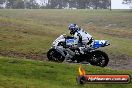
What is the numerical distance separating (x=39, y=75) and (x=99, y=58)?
4896 millimetres

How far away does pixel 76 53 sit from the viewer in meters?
20.9

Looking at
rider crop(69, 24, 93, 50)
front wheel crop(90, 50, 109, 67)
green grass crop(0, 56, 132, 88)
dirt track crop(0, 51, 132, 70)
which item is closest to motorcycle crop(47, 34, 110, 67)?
front wheel crop(90, 50, 109, 67)

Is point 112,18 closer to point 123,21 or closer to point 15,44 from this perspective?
point 123,21

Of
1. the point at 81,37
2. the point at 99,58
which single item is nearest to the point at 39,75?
A: the point at 99,58

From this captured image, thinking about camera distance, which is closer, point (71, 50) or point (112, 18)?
point (71, 50)

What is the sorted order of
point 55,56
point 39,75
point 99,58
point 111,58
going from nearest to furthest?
1. point 39,75
2. point 99,58
3. point 55,56
4. point 111,58

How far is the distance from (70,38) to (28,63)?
3424 millimetres

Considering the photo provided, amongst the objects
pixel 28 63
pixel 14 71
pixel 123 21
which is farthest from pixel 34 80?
pixel 123 21

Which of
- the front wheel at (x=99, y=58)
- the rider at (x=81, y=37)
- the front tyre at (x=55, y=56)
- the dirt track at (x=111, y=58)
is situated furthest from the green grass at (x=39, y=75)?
A: the dirt track at (x=111, y=58)

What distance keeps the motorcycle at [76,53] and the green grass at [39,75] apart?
1831 millimetres

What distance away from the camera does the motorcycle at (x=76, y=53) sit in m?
20.4

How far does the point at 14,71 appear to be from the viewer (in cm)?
1662

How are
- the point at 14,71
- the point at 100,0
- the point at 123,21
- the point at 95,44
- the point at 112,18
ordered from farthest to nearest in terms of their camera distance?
the point at 100,0 < the point at 112,18 < the point at 123,21 < the point at 95,44 < the point at 14,71

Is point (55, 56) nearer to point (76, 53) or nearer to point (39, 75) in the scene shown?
point (76, 53)
